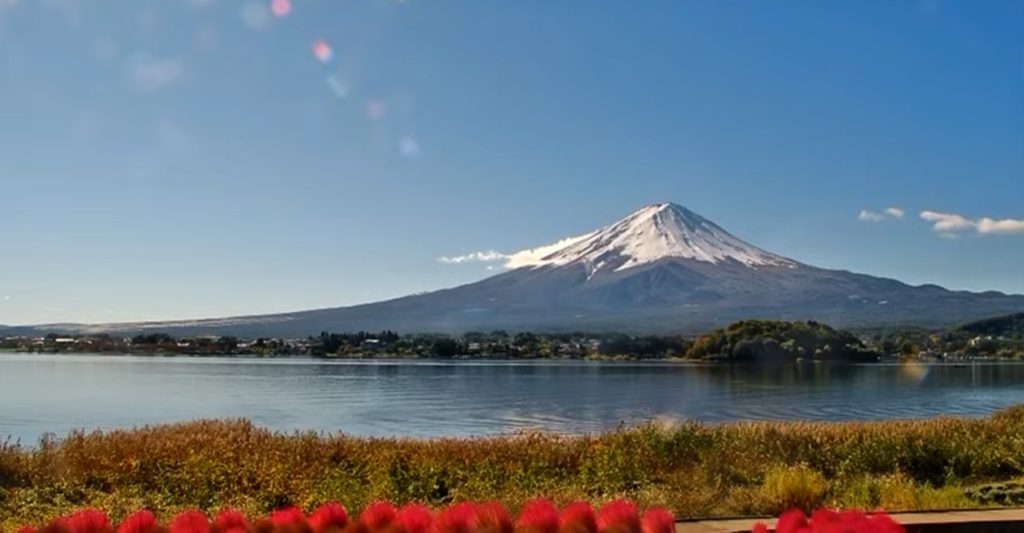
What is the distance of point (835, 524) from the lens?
261 centimetres

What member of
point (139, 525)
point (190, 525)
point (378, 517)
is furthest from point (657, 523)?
point (139, 525)

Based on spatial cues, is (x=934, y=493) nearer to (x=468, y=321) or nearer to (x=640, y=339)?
(x=640, y=339)

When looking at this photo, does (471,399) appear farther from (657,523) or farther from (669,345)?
(669,345)

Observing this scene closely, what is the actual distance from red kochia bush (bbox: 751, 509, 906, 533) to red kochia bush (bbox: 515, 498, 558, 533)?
57 centimetres

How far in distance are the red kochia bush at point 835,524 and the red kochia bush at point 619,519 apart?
34cm

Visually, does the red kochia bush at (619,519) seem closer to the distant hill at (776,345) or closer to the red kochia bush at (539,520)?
the red kochia bush at (539,520)

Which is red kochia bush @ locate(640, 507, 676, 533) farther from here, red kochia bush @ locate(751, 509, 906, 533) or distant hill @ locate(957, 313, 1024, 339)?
distant hill @ locate(957, 313, 1024, 339)

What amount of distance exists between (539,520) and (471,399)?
4943cm

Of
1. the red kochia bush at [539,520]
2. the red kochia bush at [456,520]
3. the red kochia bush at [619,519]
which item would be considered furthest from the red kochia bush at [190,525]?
the red kochia bush at [619,519]

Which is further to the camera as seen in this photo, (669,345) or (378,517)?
(669,345)

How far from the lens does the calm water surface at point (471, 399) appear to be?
121 ft

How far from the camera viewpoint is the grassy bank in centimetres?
→ 816

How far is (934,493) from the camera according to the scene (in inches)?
319

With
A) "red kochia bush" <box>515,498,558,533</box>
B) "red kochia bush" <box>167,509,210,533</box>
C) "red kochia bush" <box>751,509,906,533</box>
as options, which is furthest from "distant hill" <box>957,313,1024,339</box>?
"red kochia bush" <box>167,509,210,533</box>
